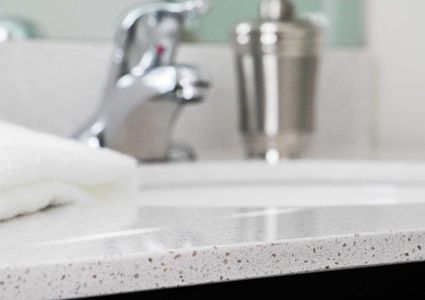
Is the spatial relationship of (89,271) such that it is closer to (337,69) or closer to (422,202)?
(422,202)

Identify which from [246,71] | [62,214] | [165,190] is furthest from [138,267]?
[246,71]

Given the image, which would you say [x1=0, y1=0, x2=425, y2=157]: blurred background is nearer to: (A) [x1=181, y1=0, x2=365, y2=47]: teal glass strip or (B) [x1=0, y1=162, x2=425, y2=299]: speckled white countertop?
(A) [x1=181, y1=0, x2=365, y2=47]: teal glass strip

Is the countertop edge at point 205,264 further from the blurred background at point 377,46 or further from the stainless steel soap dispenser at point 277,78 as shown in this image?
the blurred background at point 377,46

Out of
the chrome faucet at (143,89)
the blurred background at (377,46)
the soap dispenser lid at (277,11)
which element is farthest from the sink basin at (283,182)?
the blurred background at (377,46)

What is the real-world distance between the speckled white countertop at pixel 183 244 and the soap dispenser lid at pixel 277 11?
483 mm

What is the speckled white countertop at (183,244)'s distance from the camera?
0.35 m

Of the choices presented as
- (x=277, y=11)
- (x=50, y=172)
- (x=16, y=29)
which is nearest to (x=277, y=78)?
(x=277, y=11)

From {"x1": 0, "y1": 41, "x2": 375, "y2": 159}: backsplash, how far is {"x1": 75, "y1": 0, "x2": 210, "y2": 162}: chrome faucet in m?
0.10

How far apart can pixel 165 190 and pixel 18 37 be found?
0.35 meters

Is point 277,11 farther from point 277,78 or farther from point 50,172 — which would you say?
point 50,172

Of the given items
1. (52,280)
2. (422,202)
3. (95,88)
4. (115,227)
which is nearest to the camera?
(52,280)

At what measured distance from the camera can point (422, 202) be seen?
557 millimetres

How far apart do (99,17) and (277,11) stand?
235 millimetres

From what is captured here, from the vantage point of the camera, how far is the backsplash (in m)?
1.02
